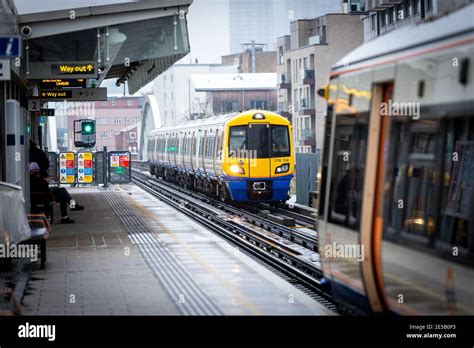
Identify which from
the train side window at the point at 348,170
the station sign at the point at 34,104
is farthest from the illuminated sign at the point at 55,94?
the train side window at the point at 348,170

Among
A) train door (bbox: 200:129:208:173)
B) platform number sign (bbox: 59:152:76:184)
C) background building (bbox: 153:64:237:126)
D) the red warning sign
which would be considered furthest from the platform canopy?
background building (bbox: 153:64:237:126)

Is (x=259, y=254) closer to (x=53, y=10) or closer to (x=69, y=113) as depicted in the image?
(x=53, y=10)

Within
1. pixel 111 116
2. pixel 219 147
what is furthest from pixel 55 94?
pixel 111 116

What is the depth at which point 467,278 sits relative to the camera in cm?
636

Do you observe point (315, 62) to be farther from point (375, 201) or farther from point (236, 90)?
point (375, 201)

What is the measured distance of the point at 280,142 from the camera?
29.4 meters

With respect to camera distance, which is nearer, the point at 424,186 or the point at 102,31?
the point at 424,186

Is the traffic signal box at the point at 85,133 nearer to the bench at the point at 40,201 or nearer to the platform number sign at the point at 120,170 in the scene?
the platform number sign at the point at 120,170

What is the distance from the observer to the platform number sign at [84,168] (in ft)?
118

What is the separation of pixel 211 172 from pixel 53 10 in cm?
1392

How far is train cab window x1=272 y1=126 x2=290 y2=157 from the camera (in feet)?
96.2

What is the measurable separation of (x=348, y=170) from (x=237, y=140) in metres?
21.2

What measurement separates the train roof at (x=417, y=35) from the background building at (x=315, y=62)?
42.0 metres

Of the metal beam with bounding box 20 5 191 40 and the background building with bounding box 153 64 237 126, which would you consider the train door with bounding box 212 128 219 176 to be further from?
the background building with bounding box 153 64 237 126
